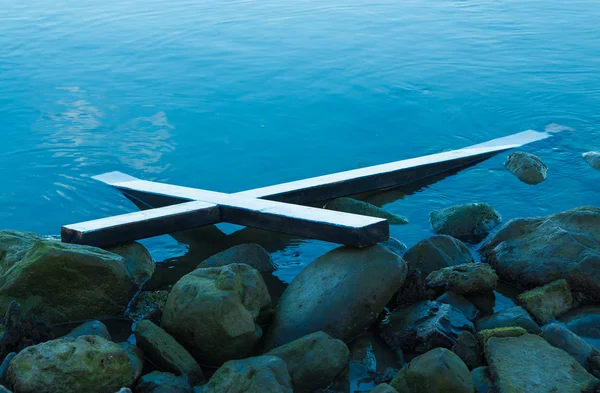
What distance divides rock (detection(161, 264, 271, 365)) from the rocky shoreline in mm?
10

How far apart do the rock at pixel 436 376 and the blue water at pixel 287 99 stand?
8.05 ft

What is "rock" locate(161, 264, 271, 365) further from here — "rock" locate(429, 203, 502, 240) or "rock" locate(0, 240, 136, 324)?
"rock" locate(429, 203, 502, 240)

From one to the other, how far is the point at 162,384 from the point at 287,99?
27.0 ft

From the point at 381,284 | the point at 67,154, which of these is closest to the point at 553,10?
the point at 67,154

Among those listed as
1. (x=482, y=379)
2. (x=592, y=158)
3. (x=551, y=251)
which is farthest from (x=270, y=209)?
(x=592, y=158)

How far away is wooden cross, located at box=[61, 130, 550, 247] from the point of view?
20.7 feet

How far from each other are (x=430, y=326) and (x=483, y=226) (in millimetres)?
2355

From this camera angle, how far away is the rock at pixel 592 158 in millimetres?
9406

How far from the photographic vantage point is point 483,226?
7.65m

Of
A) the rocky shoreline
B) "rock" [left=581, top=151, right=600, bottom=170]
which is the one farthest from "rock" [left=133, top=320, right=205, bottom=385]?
"rock" [left=581, top=151, right=600, bottom=170]

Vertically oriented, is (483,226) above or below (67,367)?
below

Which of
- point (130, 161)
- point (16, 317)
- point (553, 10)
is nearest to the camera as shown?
point (16, 317)

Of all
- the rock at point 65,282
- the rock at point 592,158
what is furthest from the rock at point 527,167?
the rock at point 65,282

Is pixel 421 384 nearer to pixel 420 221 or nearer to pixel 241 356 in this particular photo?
pixel 241 356
